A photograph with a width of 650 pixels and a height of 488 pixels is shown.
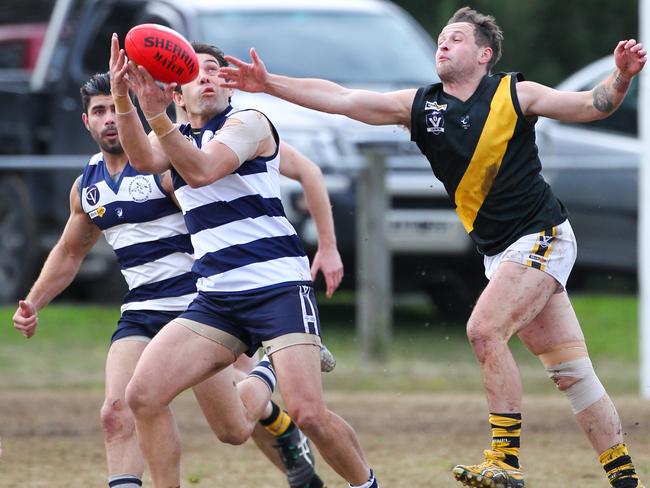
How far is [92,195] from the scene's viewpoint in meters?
6.62

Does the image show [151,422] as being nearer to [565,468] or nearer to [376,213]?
[565,468]

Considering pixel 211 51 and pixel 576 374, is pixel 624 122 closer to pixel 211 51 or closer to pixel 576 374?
pixel 576 374

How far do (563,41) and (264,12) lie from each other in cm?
865

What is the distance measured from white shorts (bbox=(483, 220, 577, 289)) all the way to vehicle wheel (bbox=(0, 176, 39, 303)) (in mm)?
7169

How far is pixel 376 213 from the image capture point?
11.9 metres

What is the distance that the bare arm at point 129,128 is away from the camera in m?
5.81

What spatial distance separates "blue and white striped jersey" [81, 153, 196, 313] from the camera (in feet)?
21.5

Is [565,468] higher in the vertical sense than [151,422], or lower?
lower

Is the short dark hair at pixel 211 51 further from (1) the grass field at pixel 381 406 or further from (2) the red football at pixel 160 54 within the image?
(1) the grass field at pixel 381 406

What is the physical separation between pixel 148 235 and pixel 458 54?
65.1 inches

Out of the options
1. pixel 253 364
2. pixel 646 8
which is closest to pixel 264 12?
pixel 646 8

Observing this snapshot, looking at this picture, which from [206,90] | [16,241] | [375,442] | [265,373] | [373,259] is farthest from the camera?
[16,241]

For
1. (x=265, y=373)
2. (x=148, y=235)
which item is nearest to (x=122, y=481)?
(x=265, y=373)

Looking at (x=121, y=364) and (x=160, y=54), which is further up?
(x=160, y=54)
